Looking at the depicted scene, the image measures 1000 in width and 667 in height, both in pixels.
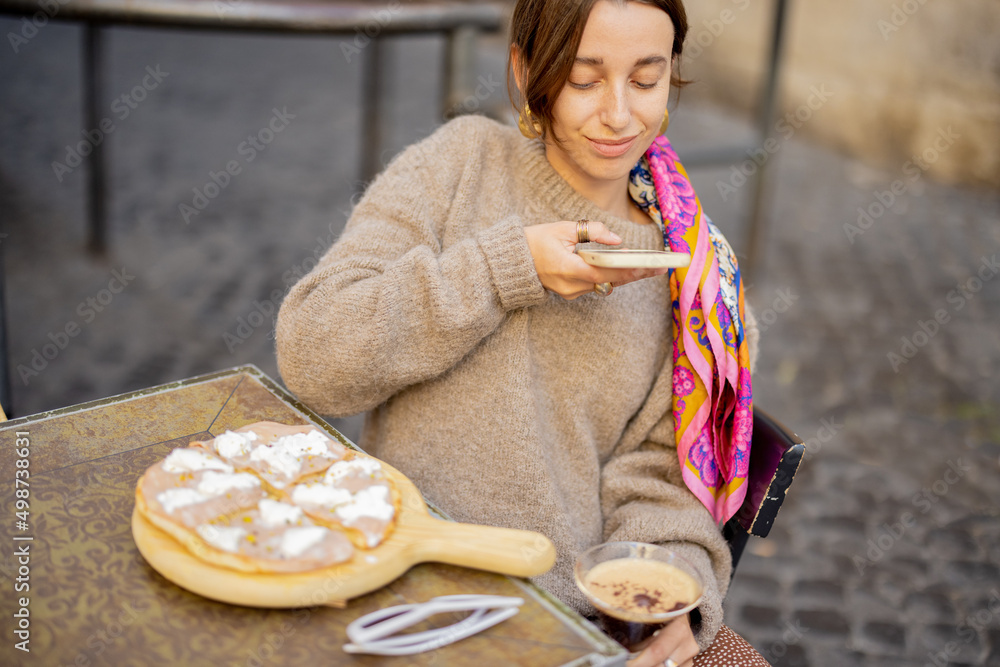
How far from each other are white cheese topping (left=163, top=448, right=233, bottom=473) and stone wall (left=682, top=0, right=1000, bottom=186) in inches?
218

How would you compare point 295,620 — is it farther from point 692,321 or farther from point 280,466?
point 692,321

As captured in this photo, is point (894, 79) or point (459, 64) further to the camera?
point (894, 79)

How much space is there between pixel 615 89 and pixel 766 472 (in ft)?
2.59

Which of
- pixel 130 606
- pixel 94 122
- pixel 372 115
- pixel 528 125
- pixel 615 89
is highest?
pixel 615 89

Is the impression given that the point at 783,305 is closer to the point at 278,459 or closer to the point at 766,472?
the point at 766,472

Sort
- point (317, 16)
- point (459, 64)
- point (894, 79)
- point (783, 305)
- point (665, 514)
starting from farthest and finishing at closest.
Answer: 1. point (894, 79)
2. point (783, 305)
3. point (459, 64)
4. point (317, 16)
5. point (665, 514)

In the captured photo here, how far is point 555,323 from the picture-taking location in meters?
1.94

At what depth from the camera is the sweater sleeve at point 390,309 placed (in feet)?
5.55

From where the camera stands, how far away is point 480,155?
1978 mm

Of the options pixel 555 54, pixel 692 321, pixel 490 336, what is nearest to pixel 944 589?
pixel 692 321

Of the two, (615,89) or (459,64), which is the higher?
(615,89)

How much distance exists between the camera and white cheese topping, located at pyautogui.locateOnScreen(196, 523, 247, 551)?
1.23 meters

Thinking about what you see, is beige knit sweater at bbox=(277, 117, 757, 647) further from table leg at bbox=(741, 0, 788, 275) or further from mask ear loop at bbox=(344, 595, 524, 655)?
table leg at bbox=(741, 0, 788, 275)

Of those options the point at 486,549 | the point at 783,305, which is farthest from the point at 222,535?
the point at 783,305
